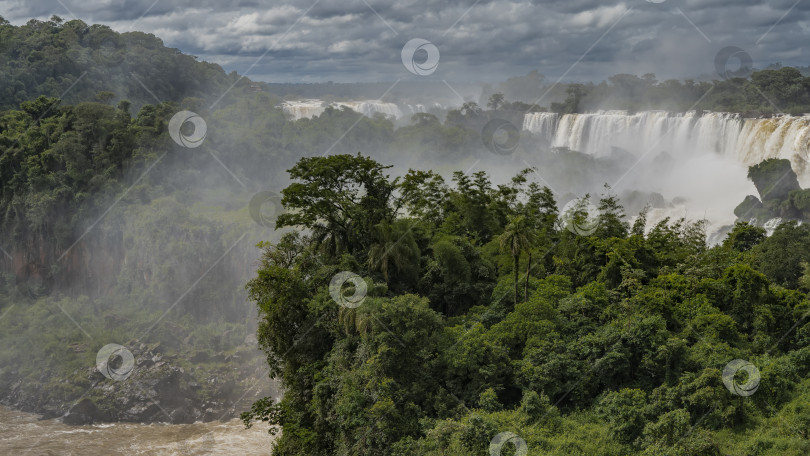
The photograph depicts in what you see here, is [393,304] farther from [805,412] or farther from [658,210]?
[658,210]

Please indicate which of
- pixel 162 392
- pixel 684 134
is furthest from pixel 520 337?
pixel 684 134

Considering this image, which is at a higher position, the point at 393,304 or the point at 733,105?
the point at 733,105

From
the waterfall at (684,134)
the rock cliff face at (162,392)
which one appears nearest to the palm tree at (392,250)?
the rock cliff face at (162,392)

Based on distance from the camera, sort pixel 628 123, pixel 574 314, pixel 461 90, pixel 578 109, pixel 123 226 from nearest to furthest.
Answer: pixel 574 314 < pixel 123 226 < pixel 628 123 < pixel 578 109 < pixel 461 90

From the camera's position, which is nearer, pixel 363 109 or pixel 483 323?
pixel 483 323

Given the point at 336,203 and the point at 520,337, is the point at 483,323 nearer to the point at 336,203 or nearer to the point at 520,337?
the point at 520,337

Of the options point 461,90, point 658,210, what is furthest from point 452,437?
Answer: point 461,90

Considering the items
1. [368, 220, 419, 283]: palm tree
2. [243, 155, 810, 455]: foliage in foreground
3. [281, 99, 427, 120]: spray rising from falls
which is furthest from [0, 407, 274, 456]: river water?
[281, 99, 427, 120]: spray rising from falls

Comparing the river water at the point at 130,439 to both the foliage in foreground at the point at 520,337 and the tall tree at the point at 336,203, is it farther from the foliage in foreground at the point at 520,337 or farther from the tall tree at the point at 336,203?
the tall tree at the point at 336,203
